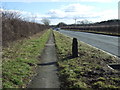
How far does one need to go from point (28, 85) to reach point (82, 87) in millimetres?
1692

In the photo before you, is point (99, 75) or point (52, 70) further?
point (52, 70)

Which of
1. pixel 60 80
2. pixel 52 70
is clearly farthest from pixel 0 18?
pixel 60 80

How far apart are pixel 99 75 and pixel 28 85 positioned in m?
2.52

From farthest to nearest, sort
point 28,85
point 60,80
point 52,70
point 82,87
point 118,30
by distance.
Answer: point 118,30
point 52,70
point 60,80
point 28,85
point 82,87

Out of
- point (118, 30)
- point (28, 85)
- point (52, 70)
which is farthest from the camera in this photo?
point (118, 30)

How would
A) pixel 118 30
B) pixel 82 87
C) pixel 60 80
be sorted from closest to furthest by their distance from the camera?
1. pixel 82 87
2. pixel 60 80
3. pixel 118 30

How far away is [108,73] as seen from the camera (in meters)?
7.58

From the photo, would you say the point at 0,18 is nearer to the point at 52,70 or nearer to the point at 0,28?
the point at 0,28

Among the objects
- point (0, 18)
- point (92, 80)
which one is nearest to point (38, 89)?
point (92, 80)

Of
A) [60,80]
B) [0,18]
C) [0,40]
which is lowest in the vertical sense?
[60,80]

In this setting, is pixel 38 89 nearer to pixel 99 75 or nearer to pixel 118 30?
pixel 99 75

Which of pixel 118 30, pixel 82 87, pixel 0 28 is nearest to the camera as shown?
pixel 82 87

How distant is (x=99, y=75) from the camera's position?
7293 mm

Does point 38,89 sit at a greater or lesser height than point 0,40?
lesser
